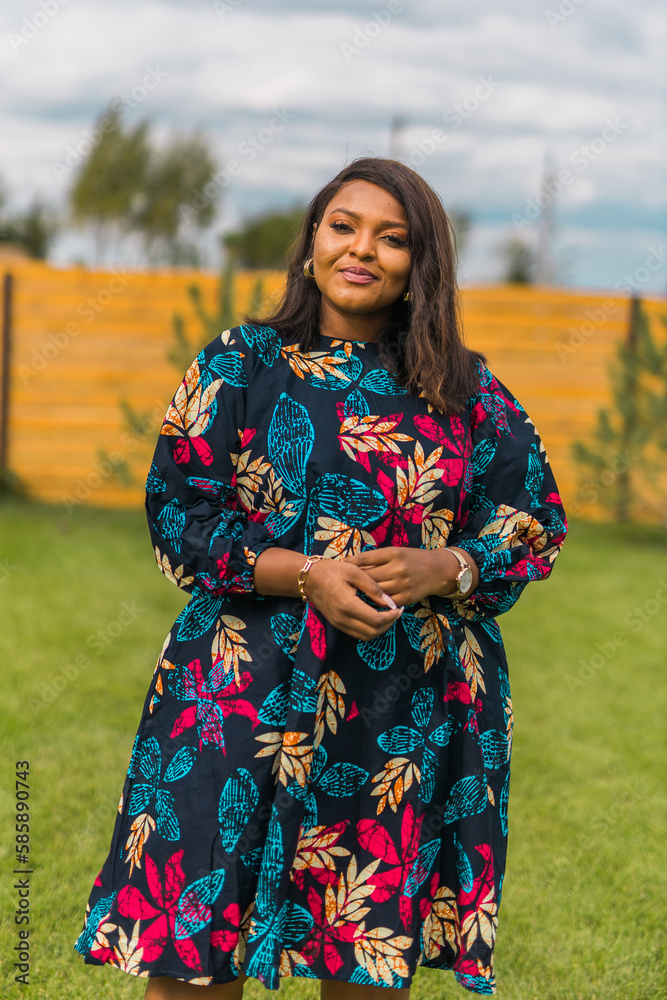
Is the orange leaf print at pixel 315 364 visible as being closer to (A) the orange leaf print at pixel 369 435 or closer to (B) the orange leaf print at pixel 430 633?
(A) the orange leaf print at pixel 369 435

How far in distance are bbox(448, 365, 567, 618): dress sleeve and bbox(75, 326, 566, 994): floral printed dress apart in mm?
20

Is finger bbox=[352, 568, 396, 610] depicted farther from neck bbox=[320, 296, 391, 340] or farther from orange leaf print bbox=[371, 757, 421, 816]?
neck bbox=[320, 296, 391, 340]

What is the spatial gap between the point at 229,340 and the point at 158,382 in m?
7.33

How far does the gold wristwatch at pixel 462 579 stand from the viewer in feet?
5.84

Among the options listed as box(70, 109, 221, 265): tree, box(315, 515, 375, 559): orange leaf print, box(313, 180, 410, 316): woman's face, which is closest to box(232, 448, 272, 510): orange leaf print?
box(315, 515, 375, 559): orange leaf print

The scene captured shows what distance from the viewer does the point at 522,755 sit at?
4207 millimetres

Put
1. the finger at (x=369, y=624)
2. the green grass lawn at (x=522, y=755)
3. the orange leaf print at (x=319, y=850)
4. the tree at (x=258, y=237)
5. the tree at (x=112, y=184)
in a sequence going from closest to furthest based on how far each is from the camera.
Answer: the finger at (x=369, y=624), the orange leaf print at (x=319, y=850), the green grass lawn at (x=522, y=755), the tree at (x=112, y=184), the tree at (x=258, y=237)

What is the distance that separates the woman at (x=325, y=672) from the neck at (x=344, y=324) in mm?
34

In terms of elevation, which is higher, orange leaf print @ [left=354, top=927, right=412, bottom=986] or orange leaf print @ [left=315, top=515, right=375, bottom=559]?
orange leaf print @ [left=315, top=515, right=375, bottom=559]

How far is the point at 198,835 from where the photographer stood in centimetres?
170

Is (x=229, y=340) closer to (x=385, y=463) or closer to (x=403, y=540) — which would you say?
(x=385, y=463)

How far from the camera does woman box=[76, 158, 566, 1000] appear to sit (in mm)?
1684

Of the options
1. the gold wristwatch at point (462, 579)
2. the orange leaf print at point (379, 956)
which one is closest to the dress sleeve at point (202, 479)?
the gold wristwatch at point (462, 579)

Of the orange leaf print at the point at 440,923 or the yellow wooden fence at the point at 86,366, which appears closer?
the orange leaf print at the point at 440,923
